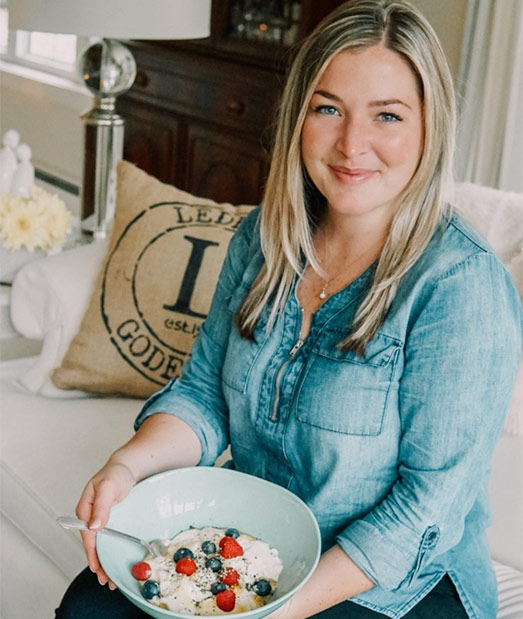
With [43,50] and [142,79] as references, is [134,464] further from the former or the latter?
[43,50]

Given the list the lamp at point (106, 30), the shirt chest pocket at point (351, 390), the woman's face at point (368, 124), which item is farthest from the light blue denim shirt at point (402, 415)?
the lamp at point (106, 30)

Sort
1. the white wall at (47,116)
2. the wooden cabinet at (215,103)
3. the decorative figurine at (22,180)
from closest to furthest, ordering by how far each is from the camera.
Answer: the decorative figurine at (22,180)
the wooden cabinet at (215,103)
the white wall at (47,116)

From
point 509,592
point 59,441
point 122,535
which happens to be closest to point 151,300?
point 59,441

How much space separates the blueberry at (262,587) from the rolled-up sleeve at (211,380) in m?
0.33

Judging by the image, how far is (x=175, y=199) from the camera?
6.35 ft

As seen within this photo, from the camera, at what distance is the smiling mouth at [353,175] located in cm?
118

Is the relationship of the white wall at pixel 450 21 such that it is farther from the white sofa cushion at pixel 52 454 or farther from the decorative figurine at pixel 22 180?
the white sofa cushion at pixel 52 454

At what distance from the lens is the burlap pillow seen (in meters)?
1.84

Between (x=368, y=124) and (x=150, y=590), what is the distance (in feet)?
2.15

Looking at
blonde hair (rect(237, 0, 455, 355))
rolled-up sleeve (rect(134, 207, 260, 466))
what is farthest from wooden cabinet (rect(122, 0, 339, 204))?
blonde hair (rect(237, 0, 455, 355))

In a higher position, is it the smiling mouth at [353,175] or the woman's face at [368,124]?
the woman's face at [368,124]

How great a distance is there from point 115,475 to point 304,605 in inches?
12.2

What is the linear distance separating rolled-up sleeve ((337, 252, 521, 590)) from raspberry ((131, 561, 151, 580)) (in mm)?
253

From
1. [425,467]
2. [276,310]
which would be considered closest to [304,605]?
[425,467]
